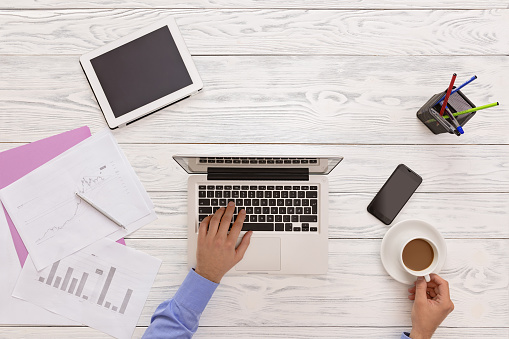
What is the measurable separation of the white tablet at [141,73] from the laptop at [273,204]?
0.64 feet

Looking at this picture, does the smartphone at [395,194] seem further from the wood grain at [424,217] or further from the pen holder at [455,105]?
the pen holder at [455,105]

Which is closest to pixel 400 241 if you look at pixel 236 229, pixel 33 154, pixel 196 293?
pixel 236 229

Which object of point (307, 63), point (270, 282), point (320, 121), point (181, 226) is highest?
point (307, 63)

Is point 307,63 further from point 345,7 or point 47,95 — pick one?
point 47,95

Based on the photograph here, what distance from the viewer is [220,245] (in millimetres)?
999

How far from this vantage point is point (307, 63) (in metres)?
1.08

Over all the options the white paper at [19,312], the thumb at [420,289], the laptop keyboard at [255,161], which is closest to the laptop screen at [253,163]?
the laptop keyboard at [255,161]

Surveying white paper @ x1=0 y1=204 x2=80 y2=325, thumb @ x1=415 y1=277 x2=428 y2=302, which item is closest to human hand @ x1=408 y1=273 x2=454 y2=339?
thumb @ x1=415 y1=277 x2=428 y2=302

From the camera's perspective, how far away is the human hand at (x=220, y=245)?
100 cm

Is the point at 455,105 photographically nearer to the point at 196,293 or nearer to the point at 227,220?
the point at 227,220

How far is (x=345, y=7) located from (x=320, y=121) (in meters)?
0.31

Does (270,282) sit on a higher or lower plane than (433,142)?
lower

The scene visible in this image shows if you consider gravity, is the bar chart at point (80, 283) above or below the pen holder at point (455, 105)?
below

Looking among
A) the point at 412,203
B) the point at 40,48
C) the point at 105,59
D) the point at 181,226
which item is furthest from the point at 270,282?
the point at 40,48
